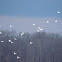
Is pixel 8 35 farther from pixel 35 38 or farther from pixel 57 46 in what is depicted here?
pixel 57 46

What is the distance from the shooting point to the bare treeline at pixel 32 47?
3.00 meters

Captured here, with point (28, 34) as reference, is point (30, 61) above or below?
below

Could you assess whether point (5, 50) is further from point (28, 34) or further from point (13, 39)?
point (28, 34)

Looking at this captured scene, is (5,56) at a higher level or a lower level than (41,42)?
lower

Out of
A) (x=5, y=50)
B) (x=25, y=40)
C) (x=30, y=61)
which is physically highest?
(x=25, y=40)

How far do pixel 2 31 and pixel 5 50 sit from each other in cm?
39

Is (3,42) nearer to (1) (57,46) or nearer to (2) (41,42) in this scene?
(2) (41,42)

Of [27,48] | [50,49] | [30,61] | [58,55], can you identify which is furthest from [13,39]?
[58,55]

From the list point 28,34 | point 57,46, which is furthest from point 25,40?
point 57,46

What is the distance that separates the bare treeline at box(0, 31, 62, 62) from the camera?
300cm

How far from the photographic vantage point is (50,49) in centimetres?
305

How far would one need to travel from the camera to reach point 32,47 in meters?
3.07

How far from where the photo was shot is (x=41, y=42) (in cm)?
306

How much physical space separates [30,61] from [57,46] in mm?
596
